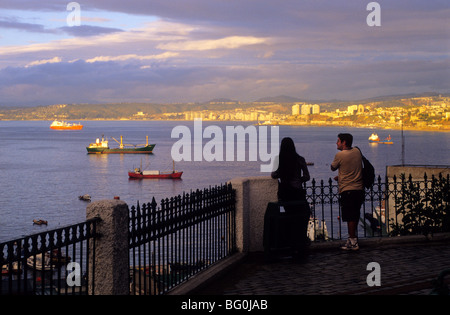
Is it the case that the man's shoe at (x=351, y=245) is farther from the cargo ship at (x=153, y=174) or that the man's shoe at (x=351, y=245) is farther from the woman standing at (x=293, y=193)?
the cargo ship at (x=153, y=174)

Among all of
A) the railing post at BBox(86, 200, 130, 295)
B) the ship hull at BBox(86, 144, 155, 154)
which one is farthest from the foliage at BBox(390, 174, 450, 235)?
the ship hull at BBox(86, 144, 155, 154)

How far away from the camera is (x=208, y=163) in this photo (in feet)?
452

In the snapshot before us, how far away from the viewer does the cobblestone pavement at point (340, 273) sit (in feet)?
25.7

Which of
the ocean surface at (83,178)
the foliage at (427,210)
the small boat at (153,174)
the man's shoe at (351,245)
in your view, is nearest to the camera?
the man's shoe at (351,245)

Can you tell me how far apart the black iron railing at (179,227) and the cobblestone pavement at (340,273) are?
46cm

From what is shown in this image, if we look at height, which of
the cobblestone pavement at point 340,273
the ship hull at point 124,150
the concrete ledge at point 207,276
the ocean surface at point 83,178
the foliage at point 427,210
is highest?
the foliage at point 427,210

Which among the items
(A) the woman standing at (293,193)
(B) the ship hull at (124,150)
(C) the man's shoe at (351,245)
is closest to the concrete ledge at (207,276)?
(A) the woman standing at (293,193)

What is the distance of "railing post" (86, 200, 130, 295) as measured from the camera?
6.13 m

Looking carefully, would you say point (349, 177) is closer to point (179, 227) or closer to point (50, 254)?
point (179, 227)

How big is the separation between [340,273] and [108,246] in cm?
404

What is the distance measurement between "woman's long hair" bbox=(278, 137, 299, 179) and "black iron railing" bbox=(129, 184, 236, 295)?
908 millimetres

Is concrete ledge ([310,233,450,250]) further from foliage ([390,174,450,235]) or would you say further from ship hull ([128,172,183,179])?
ship hull ([128,172,183,179])
